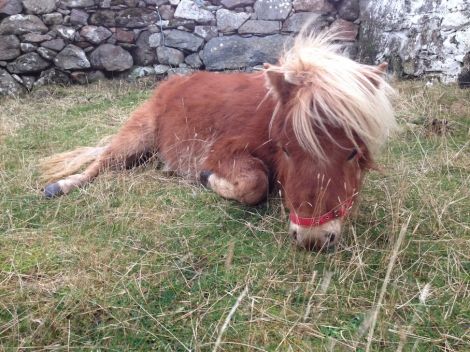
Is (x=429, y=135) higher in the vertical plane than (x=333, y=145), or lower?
lower

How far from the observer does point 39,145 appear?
14.6 feet

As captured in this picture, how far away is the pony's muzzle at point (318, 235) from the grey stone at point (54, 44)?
603 centimetres

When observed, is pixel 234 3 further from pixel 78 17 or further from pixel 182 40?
pixel 78 17

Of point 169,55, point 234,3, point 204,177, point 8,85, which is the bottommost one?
point 8,85

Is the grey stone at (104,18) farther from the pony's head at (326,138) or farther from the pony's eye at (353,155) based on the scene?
the pony's eye at (353,155)

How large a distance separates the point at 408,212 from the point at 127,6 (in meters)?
5.92

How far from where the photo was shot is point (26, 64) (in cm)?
693

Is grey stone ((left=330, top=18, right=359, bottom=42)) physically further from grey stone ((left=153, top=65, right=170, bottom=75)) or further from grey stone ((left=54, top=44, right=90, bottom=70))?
grey stone ((left=54, top=44, right=90, bottom=70))

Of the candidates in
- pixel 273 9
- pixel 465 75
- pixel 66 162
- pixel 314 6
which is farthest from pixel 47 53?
pixel 465 75

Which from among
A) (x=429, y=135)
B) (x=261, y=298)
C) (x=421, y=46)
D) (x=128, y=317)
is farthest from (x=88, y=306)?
(x=421, y=46)

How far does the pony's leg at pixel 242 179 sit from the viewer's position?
278 cm

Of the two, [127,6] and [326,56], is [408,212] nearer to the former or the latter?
[326,56]

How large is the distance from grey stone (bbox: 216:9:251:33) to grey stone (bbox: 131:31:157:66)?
1090 mm

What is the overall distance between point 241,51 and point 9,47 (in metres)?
3.37
